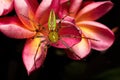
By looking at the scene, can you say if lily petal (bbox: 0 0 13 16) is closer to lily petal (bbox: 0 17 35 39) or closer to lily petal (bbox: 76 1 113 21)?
lily petal (bbox: 0 17 35 39)

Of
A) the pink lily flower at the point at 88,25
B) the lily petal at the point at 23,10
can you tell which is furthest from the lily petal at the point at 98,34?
the lily petal at the point at 23,10

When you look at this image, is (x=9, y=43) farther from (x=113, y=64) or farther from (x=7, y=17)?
(x=113, y=64)

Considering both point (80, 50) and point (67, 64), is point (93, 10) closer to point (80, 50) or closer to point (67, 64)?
point (80, 50)

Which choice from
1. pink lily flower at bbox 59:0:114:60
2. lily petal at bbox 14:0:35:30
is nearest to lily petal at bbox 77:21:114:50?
pink lily flower at bbox 59:0:114:60

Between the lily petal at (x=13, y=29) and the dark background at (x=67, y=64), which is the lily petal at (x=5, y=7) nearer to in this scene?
the lily petal at (x=13, y=29)

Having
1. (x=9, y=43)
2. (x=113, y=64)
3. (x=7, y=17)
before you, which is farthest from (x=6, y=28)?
(x=113, y=64)
